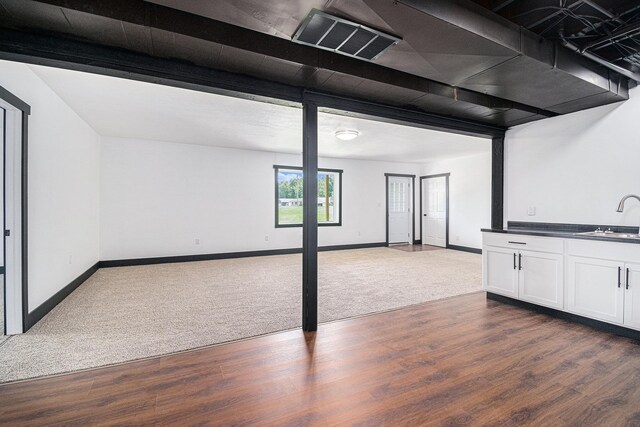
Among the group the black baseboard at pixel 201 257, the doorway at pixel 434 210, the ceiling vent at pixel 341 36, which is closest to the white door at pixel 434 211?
the doorway at pixel 434 210

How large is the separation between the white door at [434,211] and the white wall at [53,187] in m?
8.04

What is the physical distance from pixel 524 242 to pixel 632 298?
99cm

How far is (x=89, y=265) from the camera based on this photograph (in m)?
4.97

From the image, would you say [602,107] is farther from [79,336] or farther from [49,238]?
[49,238]

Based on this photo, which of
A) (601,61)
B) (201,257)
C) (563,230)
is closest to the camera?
(601,61)

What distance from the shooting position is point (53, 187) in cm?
351

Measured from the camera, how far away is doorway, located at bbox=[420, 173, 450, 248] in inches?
329

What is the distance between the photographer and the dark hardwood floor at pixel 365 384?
67.7 inches

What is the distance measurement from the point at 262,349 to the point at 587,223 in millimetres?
3769

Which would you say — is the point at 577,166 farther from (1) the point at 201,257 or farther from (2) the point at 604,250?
(1) the point at 201,257

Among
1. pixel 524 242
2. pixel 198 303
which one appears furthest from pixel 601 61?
pixel 198 303

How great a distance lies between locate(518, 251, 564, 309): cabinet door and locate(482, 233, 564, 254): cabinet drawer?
0.06 metres

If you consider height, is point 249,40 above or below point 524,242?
above

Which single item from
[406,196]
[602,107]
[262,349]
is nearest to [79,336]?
[262,349]
